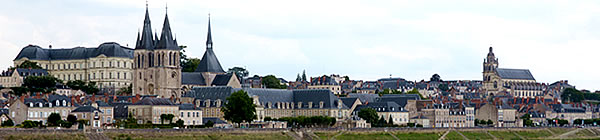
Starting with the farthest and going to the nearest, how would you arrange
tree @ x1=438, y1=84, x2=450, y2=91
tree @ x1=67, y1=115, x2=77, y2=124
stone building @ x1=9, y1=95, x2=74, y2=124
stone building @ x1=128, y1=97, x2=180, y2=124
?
tree @ x1=438, y1=84, x2=450, y2=91
stone building @ x1=128, y1=97, x2=180, y2=124
stone building @ x1=9, y1=95, x2=74, y2=124
tree @ x1=67, y1=115, x2=77, y2=124

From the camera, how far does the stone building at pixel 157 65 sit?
117 metres

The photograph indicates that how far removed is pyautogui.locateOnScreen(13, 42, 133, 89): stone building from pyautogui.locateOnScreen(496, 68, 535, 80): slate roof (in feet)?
241

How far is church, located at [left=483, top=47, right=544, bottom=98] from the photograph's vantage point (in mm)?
183375

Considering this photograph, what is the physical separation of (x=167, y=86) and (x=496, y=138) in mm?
37989

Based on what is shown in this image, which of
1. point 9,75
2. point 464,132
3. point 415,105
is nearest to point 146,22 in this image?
point 9,75

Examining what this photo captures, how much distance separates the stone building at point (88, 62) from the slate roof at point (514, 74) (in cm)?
7331

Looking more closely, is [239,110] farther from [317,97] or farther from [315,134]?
[317,97]

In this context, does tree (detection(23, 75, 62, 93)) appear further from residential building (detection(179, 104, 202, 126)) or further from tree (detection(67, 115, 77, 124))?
tree (detection(67, 115, 77, 124))

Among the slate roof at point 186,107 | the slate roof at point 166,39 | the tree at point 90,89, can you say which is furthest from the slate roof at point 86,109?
the tree at point 90,89

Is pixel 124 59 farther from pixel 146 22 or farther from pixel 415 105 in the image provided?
pixel 415 105

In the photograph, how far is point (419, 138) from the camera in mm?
90562

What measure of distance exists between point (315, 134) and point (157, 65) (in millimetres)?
37236

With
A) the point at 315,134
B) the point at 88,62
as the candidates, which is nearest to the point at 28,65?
the point at 88,62

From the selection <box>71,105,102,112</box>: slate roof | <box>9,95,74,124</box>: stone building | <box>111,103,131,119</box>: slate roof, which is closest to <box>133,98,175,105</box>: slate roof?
<box>111,103,131,119</box>: slate roof
